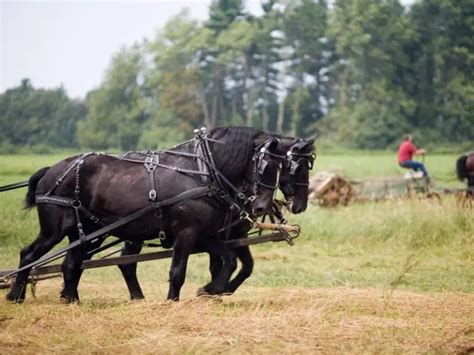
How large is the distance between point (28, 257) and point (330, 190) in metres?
12.3

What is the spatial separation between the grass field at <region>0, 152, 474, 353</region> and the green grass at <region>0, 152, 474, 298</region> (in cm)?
2

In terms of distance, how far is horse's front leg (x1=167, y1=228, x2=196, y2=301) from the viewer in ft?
25.8

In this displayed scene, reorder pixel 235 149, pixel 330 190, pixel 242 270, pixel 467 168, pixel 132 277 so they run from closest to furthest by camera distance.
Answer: pixel 235 149
pixel 242 270
pixel 132 277
pixel 467 168
pixel 330 190

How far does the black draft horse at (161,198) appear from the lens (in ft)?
26.1

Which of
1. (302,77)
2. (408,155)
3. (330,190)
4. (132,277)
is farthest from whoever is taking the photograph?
(302,77)

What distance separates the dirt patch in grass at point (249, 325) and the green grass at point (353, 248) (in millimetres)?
2318

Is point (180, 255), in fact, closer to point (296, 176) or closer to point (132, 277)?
point (132, 277)

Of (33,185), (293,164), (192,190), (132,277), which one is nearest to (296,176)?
(293,164)

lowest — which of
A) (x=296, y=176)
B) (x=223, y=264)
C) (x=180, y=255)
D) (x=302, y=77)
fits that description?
(x=223, y=264)

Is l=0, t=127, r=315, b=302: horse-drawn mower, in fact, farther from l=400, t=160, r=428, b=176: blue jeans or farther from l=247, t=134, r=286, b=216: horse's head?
l=400, t=160, r=428, b=176: blue jeans

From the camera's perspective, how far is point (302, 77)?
3034 cm

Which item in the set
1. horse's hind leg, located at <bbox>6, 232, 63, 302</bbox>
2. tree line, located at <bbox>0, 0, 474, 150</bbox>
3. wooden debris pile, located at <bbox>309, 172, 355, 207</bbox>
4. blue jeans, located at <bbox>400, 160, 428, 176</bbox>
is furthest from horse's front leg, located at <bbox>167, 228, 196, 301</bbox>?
tree line, located at <bbox>0, 0, 474, 150</bbox>

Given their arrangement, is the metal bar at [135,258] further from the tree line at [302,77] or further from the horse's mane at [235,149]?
the tree line at [302,77]

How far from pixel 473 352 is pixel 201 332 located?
211 cm
